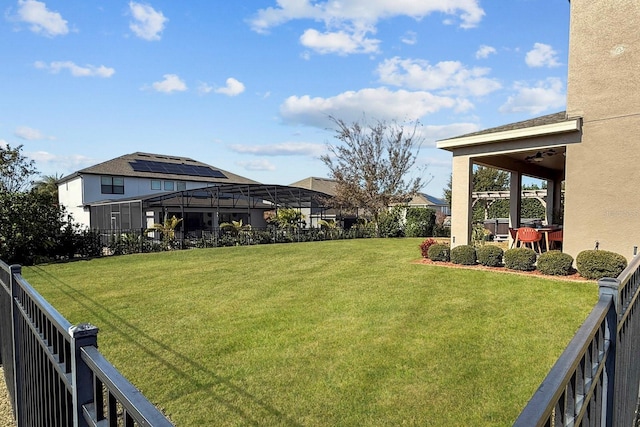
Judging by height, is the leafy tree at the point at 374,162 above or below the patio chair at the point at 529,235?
above

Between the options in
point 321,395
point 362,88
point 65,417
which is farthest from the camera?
point 362,88

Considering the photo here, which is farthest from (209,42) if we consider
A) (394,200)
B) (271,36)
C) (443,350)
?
(394,200)

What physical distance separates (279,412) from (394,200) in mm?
23271

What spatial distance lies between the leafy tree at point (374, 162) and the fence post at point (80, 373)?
79.4 feet

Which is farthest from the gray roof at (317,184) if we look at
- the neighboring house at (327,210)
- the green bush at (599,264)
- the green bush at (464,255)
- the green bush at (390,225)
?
the green bush at (599,264)

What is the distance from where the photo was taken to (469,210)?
11273 mm

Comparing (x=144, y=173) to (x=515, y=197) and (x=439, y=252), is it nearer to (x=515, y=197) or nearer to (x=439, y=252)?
(x=439, y=252)

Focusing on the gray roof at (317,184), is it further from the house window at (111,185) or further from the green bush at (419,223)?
the house window at (111,185)

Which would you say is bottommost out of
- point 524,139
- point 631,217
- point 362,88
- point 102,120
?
point 631,217

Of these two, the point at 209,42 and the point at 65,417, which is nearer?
the point at 65,417

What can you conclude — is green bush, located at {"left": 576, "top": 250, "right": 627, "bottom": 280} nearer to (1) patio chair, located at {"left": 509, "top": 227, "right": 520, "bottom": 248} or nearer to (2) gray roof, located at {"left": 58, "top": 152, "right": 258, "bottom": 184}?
(1) patio chair, located at {"left": 509, "top": 227, "right": 520, "bottom": 248}

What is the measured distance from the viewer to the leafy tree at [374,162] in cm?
2570

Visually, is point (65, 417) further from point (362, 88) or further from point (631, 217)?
point (362, 88)

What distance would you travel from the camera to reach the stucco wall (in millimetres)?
8547
